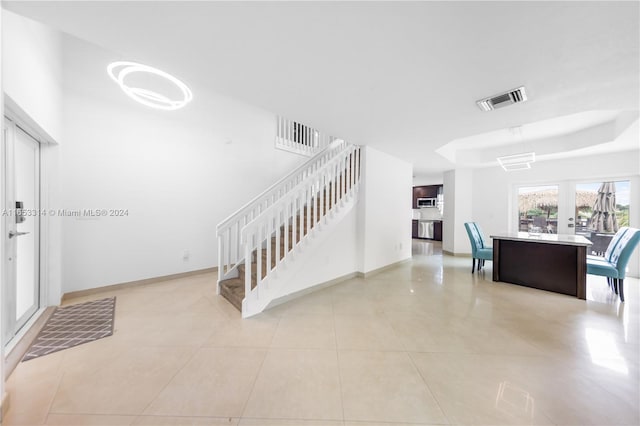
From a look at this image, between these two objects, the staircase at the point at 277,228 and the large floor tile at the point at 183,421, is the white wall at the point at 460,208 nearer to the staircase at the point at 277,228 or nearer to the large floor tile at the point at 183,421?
the staircase at the point at 277,228

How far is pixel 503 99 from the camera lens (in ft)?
7.45

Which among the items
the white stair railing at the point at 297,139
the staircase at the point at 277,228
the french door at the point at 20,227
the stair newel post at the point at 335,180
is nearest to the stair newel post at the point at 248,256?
the staircase at the point at 277,228

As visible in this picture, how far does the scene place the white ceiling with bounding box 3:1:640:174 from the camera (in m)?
1.33

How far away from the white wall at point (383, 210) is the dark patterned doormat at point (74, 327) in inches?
140

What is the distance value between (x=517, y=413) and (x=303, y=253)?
240 centimetres

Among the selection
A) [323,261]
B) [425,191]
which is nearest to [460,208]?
[425,191]

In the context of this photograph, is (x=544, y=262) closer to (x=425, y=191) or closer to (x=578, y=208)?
(x=578, y=208)

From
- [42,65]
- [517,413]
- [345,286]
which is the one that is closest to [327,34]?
[517,413]

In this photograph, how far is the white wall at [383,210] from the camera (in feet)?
13.4

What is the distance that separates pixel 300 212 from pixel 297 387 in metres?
2.08

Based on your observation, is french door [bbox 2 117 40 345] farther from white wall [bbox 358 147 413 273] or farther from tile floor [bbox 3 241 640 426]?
white wall [bbox 358 147 413 273]

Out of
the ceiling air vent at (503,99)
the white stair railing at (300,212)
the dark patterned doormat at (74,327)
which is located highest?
the ceiling air vent at (503,99)

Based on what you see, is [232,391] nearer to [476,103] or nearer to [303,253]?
[303,253]

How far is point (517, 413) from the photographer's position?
4.54 feet
